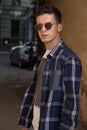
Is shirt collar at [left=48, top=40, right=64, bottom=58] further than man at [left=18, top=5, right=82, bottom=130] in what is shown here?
Yes

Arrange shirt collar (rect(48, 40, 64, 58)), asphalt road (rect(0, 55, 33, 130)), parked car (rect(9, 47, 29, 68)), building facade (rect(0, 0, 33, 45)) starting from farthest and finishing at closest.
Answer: building facade (rect(0, 0, 33, 45)) < parked car (rect(9, 47, 29, 68)) < asphalt road (rect(0, 55, 33, 130)) < shirt collar (rect(48, 40, 64, 58))

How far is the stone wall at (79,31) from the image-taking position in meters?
8.73

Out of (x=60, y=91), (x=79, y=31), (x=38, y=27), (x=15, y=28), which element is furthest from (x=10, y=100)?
(x=15, y=28)

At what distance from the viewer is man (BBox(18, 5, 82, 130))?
302 cm

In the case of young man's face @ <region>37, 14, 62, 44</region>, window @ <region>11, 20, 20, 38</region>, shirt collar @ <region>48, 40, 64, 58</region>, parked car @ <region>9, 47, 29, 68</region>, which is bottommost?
window @ <region>11, 20, 20, 38</region>

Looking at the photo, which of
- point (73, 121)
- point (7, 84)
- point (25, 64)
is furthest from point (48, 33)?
point (25, 64)

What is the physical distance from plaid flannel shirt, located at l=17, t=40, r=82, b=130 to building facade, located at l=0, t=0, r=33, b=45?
149 ft

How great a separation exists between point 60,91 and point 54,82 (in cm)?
7

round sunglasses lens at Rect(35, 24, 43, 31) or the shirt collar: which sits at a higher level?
round sunglasses lens at Rect(35, 24, 43, 31)

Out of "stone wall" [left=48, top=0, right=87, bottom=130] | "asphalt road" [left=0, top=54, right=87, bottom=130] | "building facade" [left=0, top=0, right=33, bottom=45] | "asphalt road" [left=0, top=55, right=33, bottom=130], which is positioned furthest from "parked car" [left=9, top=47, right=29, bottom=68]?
"building facade" [left=0, top=0, right=33, bottom=45]

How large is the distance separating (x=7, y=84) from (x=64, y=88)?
586 inches

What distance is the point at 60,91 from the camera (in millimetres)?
3064

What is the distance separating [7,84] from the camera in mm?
17828

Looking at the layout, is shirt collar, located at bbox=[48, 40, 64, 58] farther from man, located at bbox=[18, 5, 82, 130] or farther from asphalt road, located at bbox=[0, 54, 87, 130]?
asphalt road, located at bbox=[0, 54, 87, 130]
